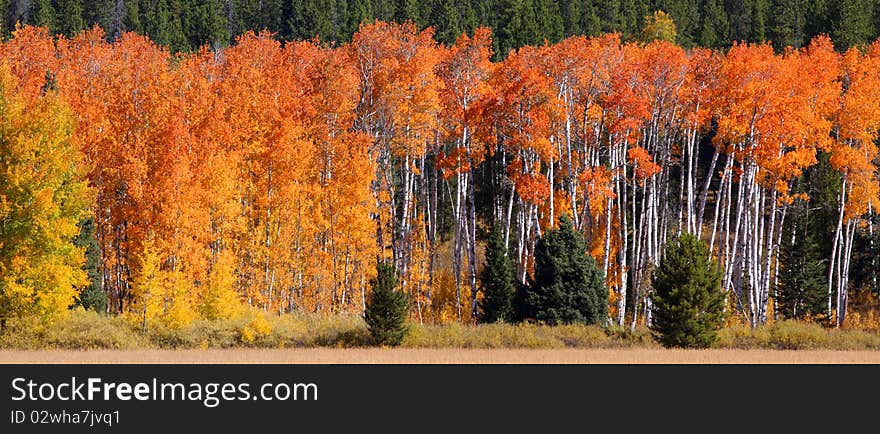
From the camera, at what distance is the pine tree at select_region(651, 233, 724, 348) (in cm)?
3866

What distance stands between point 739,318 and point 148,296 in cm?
2564

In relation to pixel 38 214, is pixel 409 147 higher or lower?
higher

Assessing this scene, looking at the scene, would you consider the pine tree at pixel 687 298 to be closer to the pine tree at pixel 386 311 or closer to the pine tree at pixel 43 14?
the pine tree at pixel 386 311

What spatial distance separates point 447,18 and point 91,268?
61.9 meters

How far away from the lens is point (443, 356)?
34.8 m

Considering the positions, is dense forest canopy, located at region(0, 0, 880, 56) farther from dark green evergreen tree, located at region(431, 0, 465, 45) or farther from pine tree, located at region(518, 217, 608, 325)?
pine tree, located at region(518, 217, 608, 325)

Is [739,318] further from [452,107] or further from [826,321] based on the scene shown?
[452,107]

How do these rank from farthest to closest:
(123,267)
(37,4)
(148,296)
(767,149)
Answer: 1. (37,4)
2. (123,267)
3. (767,149)
4. (148,296)

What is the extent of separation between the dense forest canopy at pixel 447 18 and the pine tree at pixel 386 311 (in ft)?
186

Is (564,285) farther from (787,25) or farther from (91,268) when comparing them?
(787,25)

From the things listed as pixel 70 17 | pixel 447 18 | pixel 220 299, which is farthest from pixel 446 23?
pixel 220 299

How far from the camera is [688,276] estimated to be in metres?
39.0

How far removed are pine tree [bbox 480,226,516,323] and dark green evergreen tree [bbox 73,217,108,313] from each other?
52.0 feet

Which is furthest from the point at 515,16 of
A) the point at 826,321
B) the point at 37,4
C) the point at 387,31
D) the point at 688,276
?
the point at 688,276
